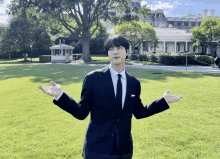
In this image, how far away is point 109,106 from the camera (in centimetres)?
209

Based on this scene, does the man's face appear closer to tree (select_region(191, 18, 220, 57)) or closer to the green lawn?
the green lawn

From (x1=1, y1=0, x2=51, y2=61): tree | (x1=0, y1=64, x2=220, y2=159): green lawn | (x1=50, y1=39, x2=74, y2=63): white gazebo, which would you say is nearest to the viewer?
(x1=0, y1=64, x2=220, y2=159): green lawn

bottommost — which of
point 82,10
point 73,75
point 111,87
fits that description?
point 73,75

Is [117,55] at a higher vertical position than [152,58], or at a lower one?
lower

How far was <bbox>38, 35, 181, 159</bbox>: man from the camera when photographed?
2.04 metres

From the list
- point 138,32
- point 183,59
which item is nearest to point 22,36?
point 138,32

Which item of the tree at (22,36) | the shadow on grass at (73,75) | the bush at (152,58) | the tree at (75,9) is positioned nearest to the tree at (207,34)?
the bush at (152,58)

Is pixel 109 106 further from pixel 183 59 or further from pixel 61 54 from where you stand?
pixel 61 54

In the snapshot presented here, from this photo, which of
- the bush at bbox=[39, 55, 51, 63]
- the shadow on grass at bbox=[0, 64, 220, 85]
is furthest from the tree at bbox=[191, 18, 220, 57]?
the shadow on grass at bbox=[0, 64, 220, 85]

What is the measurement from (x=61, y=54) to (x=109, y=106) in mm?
35777

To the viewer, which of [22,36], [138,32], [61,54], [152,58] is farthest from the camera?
[22,36]

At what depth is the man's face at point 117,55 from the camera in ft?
6.94

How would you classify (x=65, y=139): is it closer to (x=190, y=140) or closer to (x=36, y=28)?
(x=190, y=140)

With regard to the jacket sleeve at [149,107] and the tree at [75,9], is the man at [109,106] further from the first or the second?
the tree at [75,9]
